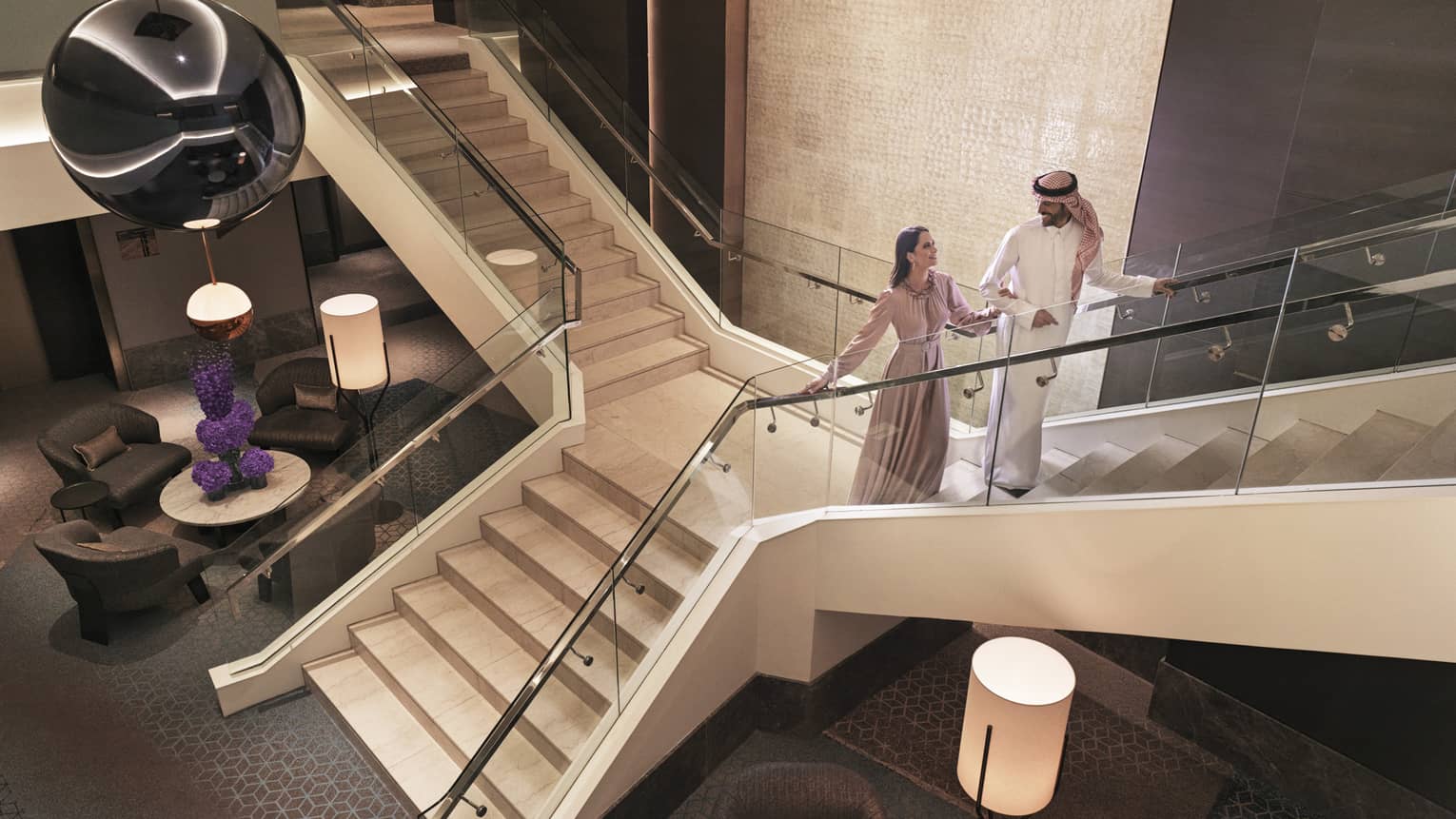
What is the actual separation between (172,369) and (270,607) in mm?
5267

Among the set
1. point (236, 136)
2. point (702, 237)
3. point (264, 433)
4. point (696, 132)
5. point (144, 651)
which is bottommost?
point (144, 651)

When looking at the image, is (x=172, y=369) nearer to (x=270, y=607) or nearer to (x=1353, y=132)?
(x=270, y=607)

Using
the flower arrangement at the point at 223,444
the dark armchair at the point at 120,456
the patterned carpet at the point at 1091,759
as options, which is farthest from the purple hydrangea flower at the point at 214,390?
the patterned carpet at the point at 1091,759

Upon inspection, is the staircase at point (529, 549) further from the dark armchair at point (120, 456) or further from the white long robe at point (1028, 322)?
the dark armchair at point (120, 456)

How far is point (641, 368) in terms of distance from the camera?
7.60m

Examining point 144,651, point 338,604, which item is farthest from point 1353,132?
point 144,651

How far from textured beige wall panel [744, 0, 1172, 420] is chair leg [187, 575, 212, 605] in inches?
173

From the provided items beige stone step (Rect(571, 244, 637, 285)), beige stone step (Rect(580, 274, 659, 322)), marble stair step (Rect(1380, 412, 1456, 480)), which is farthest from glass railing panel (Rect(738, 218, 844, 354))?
marble stair step (Rect(1380, 412, 1456, 480))

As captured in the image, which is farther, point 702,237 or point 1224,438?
point 702,237

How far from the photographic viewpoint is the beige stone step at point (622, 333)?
761cm

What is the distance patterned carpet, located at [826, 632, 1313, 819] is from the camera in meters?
5.58

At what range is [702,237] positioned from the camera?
7.95 meters

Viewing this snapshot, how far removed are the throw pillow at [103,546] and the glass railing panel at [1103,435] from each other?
5464 millimetres

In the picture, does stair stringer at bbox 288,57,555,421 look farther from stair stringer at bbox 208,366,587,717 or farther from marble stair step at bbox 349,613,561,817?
marble stair step at bbox 349,613,561,817
